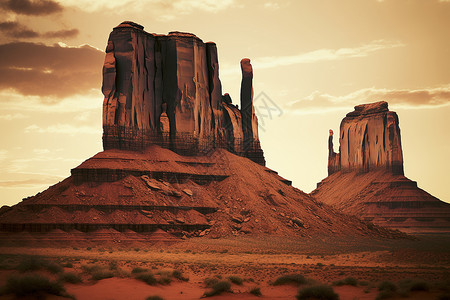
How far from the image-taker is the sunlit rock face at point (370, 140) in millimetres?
151750

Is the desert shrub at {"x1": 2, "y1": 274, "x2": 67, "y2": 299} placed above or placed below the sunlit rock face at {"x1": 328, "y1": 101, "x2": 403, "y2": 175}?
below

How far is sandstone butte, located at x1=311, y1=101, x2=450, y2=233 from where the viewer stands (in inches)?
5310

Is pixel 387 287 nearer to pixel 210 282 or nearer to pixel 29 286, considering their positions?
pixel 210 282

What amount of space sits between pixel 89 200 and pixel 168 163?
12.9 meters

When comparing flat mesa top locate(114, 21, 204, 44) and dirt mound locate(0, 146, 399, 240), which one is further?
flat mesa top locate(114, 21, 204, 44)

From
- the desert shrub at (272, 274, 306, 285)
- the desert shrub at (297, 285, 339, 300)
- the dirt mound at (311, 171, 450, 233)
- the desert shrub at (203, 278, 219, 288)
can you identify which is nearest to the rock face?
the desert shrub at (203, 278, 219, 288)

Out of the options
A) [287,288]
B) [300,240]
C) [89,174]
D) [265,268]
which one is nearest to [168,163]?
[89,174]

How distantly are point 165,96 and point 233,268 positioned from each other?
4079 cm

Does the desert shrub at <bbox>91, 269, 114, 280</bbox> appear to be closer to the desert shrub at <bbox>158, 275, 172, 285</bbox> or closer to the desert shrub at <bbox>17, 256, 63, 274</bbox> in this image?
the desert shrub at <bbox>17, 256, 63, 274</bbox>

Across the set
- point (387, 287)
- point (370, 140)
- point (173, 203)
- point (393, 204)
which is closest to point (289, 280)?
point (387, 287)

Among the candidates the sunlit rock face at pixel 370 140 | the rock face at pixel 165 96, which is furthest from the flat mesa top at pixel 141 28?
the sunlit rock face at pixel 370 140

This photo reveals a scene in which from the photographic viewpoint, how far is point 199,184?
84.9 m

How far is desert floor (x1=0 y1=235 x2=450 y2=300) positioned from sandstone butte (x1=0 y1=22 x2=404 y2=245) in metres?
3.24

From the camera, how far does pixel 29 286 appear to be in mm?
31609
